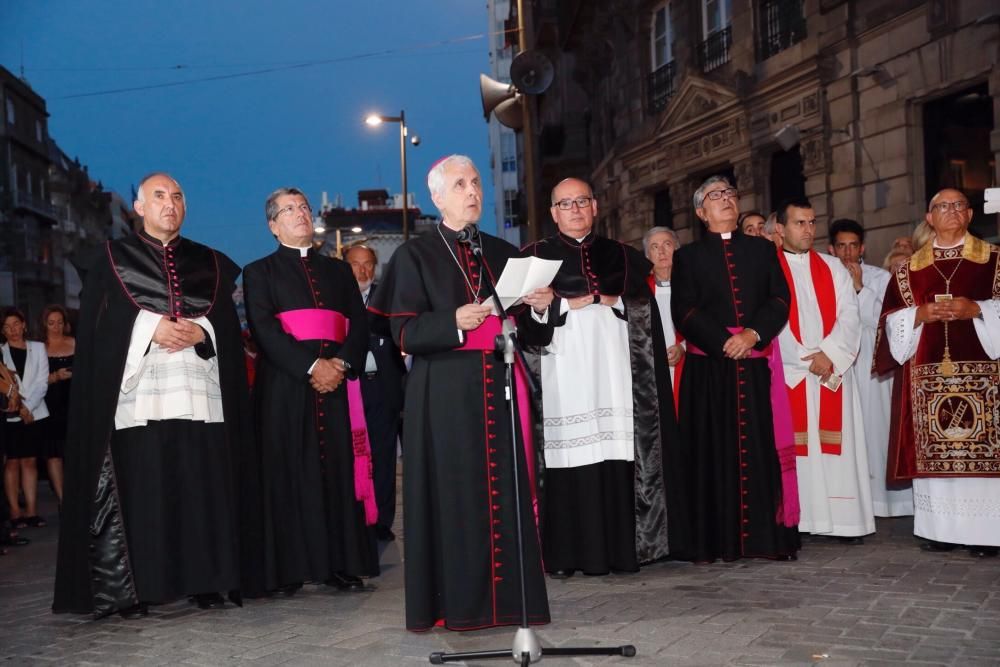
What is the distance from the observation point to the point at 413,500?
4.67m

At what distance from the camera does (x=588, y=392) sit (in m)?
6.05

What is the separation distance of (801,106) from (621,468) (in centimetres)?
831

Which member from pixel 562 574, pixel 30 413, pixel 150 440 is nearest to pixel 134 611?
pixel 150 440

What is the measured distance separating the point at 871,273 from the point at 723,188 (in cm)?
247

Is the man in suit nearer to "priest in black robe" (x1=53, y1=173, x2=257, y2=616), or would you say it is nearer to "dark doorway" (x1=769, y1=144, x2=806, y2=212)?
"priest in black robe" (x1=53, y1=173, x2=257, y2=616)

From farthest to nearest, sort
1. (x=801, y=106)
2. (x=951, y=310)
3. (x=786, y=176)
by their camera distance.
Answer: (x=786, y=176) < (x=801, y=106) < (x=951, y=310)

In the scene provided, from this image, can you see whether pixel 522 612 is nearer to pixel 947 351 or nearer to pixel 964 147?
pixel 947 351

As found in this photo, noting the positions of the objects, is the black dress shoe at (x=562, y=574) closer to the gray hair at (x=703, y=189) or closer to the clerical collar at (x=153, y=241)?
the gray hair at (x=703, y=189)

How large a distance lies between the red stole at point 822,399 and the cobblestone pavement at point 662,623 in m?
0.90

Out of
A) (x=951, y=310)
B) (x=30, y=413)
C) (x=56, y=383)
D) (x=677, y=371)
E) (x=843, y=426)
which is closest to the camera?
(x=951, y=310)

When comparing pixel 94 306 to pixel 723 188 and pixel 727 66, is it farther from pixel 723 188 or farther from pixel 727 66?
pixel 727 66

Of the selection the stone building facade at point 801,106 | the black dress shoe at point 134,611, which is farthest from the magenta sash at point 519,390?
the stone building facade at point 801,106

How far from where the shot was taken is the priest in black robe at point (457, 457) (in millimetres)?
4594

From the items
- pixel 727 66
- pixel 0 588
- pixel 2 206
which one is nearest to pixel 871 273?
pixel 0 588
